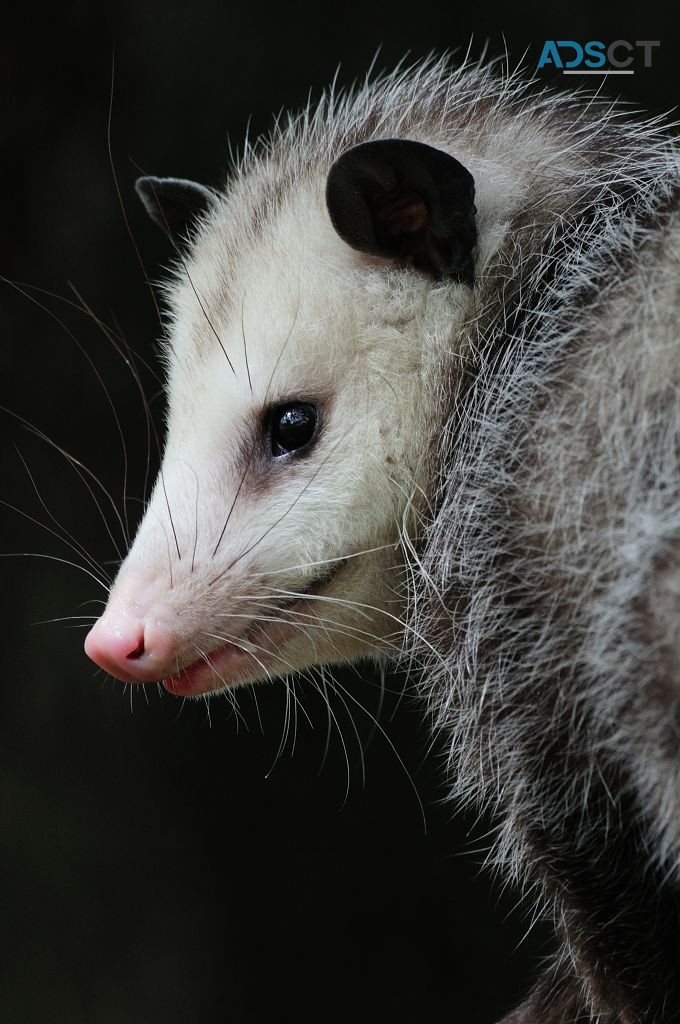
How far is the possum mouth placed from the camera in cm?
113

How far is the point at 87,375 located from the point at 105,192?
0.36 metres

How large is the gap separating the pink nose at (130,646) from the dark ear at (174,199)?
66 centimetres

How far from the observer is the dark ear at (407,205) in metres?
1.06

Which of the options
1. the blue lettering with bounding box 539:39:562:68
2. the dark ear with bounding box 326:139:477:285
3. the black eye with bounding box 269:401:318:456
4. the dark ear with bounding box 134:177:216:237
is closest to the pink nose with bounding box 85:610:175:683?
the black eye with bounding box 269:401:318:456

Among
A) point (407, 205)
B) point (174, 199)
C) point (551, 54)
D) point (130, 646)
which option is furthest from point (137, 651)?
point (551, 54)

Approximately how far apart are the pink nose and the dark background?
0.99 metres

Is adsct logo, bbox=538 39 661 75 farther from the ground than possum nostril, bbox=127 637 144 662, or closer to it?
farther from the ground

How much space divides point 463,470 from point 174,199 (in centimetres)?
66

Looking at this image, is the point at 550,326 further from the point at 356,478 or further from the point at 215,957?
the point at 215,957

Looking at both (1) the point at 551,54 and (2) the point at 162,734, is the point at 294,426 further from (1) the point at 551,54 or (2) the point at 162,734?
(2) the point at 162,734

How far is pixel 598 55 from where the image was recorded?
1.87 m

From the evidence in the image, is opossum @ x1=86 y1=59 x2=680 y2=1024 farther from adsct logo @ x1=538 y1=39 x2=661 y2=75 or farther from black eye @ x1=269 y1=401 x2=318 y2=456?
adsct logo @ x1=538 y1=39 x2=661 y2=75

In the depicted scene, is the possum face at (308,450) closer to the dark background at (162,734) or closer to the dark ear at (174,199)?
the dark ear at (174,199)

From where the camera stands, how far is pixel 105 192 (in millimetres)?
2115
